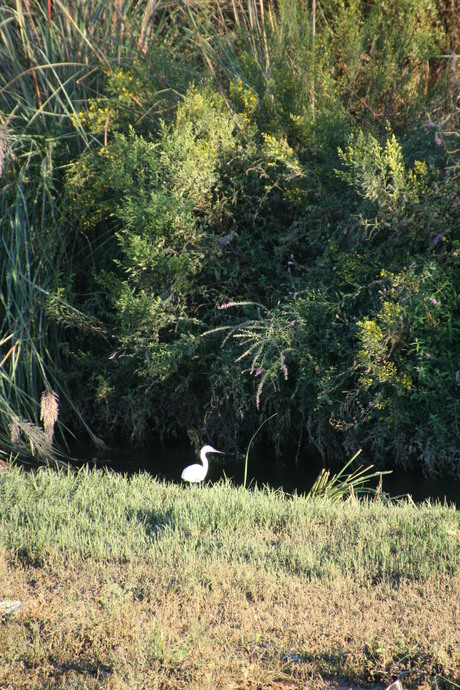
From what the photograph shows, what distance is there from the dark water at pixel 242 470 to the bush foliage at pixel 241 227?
197 millimetres

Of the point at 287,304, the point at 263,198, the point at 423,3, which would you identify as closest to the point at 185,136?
the point at 263,198

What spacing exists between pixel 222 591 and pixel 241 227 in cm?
469

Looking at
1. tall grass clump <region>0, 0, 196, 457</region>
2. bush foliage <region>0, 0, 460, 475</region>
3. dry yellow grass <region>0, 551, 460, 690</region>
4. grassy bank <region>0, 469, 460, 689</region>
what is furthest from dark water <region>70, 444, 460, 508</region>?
dry yellow grass <region>0, 551, 460, 690</region>

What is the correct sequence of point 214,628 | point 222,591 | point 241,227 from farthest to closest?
1. point 241,227
2. point 222,591
3. point 214,628

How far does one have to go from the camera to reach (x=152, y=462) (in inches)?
307

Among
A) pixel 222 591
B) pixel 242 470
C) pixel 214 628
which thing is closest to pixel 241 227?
pixel 242 470

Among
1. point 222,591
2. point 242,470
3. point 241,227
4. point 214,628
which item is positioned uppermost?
point 241,227

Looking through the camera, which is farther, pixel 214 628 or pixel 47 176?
pixel 47 176

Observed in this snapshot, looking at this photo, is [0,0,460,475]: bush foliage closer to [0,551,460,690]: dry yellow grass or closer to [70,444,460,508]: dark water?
[70,444,460,508]: dark water

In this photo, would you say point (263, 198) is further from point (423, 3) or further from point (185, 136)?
point (423, 3)

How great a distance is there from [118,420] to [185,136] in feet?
10.4

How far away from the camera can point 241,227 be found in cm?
792

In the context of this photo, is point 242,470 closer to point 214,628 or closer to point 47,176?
point 47,176

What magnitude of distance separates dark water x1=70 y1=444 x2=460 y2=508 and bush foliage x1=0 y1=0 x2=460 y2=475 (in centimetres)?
20
